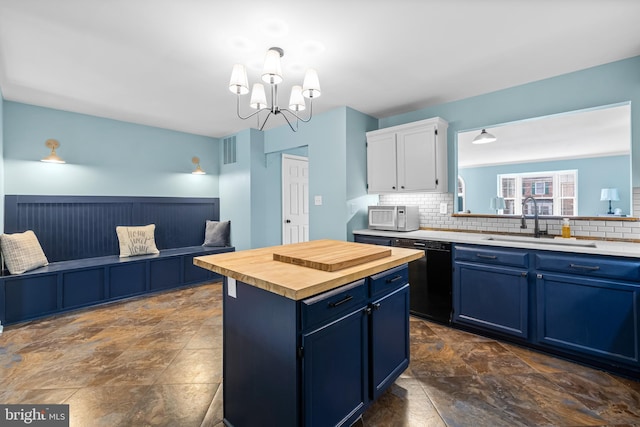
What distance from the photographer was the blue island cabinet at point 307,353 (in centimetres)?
129

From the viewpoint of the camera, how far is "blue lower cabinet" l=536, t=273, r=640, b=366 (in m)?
2.08

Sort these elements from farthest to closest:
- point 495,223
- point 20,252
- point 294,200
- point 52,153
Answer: point 294,200 < point 52,153 < point 495,223 < point 20,252

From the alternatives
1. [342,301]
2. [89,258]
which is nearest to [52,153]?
[89,258]

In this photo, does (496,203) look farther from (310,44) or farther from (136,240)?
(136,240)

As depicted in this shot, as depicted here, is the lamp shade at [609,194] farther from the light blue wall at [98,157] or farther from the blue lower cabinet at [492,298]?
the light blue wall at [98,157]

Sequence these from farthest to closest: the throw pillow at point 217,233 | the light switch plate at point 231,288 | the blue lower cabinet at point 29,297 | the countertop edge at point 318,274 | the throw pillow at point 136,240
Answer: the throw pillow at point 217,233 → the throw pillow at point 136,240 → the blue lower cabinet at point 29,297 → the light switch plate at point 231,288 → the countertop edge at point 318,274

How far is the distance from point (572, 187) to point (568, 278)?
1024 millimetres

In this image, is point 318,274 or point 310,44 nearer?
point 318,274

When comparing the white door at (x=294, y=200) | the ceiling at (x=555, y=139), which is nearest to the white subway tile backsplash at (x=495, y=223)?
the ceiling at (x=555, y=139)

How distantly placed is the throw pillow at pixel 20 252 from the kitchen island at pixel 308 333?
284 centimetres

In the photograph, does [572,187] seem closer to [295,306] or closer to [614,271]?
[614,271]

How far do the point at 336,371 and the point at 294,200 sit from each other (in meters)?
3.93

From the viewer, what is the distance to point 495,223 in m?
3.24

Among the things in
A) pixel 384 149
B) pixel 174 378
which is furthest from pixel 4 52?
pixel 384 149
